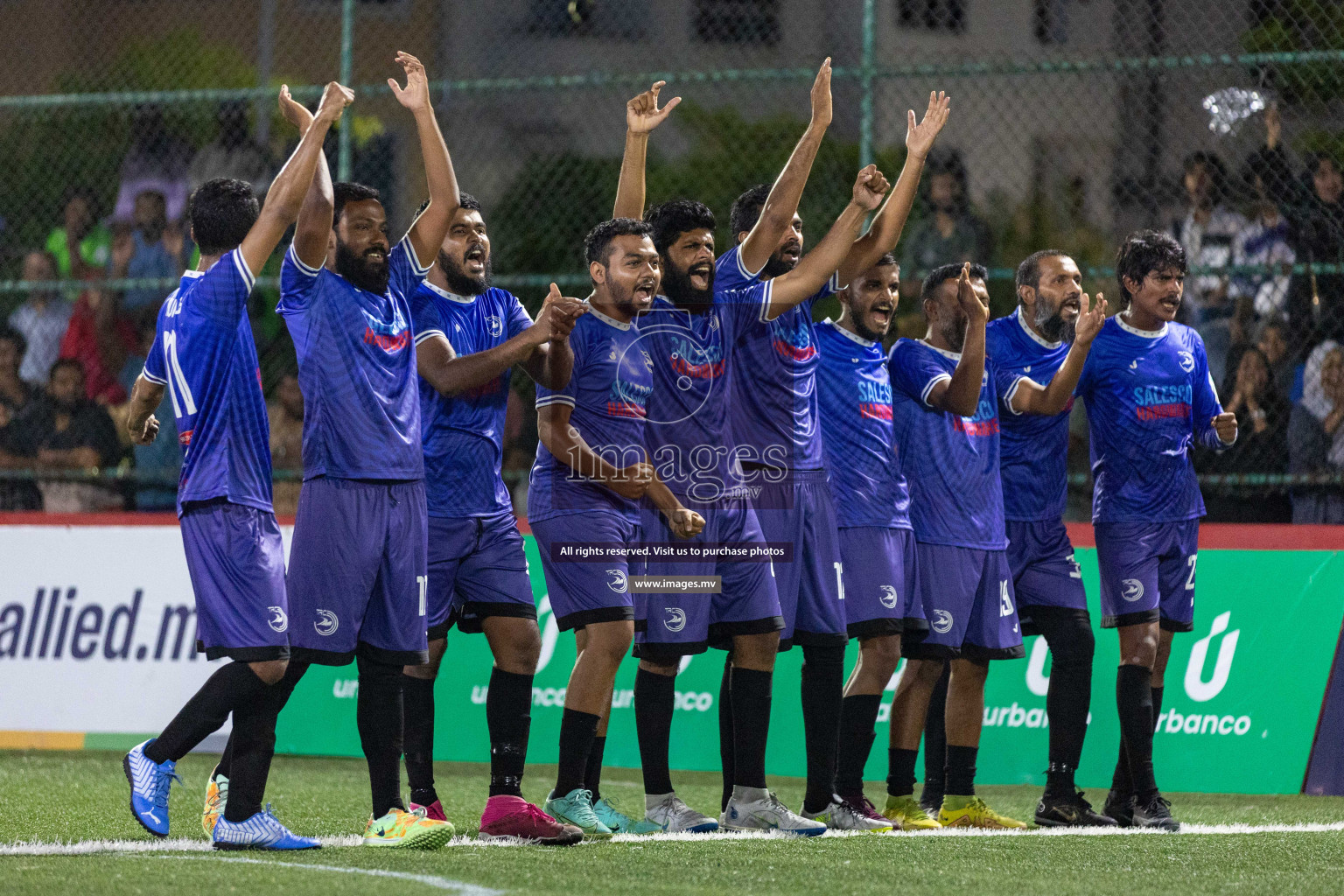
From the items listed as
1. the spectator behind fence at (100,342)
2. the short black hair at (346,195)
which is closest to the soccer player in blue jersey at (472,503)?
the short black hair at (346,195)

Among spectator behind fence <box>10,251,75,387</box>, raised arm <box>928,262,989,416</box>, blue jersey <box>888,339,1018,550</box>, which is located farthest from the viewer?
spectator behind fence <box>10,251,75,387</box>

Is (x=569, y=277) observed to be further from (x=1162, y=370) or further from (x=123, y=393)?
(x=1162, y=370)

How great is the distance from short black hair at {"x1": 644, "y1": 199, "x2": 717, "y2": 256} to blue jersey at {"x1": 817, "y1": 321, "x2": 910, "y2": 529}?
851 mm

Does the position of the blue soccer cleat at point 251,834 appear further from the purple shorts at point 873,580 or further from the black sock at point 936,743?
the black sock at point 936,743

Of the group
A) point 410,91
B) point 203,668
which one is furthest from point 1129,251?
point 203,668

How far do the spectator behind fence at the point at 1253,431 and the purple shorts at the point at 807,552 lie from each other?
3467 mm

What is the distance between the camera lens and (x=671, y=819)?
6.12m

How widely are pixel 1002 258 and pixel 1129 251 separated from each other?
8.30 m

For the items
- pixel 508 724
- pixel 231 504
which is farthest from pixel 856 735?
pixel 231 504

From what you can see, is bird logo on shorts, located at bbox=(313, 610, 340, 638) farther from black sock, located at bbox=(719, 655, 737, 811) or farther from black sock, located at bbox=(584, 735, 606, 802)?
black sock, located at bbox=(719, 655, 737, 811)

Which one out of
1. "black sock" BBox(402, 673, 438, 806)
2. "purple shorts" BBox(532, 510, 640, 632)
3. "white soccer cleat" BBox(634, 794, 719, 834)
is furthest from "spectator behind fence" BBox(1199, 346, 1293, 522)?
"black sock" BBox(402, 673, 438, 806)

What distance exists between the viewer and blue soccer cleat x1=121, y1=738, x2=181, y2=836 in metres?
5.36

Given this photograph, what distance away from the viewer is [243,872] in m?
4.78

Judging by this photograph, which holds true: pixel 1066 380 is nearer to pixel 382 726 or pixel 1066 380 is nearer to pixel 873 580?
pixel 873 580
